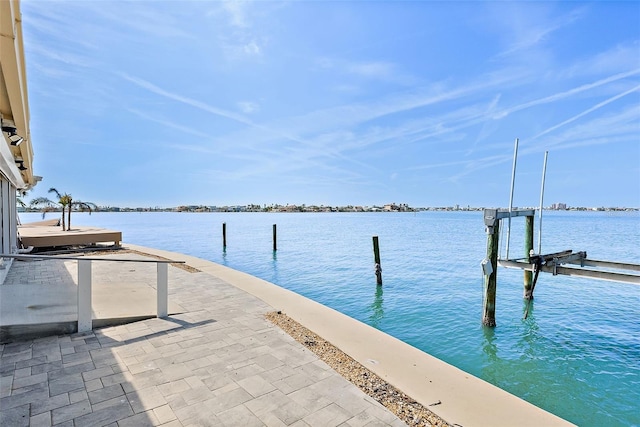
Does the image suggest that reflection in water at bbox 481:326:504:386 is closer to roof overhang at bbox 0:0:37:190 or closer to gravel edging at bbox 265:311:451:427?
gravel edging at bbox 265:311:451:427

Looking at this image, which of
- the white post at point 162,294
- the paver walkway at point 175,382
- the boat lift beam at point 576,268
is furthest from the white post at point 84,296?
the boat lift beam at point 576,268

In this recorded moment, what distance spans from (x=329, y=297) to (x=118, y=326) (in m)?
6.53

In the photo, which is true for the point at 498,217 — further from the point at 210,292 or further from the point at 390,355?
the point at 210,292

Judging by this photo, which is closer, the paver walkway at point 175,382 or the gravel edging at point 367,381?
the paver walkway at point 175,382

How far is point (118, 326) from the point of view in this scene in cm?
500

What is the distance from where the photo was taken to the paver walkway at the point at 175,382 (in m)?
2.85

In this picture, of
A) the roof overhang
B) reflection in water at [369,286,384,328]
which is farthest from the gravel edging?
the roof overhang

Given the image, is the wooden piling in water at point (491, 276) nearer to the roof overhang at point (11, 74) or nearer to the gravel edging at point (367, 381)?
the gravel edging at point (367, 381)

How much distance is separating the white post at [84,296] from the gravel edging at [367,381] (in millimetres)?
2795

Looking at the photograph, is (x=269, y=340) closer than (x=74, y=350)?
No

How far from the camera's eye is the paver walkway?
2848mm

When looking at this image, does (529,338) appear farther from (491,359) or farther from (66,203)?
(66,203)

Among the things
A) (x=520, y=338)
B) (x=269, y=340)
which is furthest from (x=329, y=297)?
(x=269, y=340)

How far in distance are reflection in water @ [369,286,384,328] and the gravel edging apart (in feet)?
11.1
